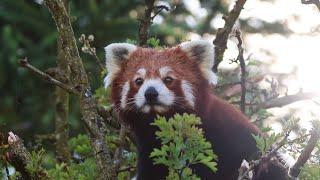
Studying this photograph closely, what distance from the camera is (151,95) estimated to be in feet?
15.7

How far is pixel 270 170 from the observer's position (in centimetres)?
492

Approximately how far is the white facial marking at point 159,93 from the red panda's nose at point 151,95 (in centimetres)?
2

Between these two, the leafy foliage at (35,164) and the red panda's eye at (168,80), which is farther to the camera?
the red panda's eye at (168,80)

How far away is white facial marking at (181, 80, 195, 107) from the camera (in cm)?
497

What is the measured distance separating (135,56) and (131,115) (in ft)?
1.38

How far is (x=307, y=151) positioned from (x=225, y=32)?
218cm

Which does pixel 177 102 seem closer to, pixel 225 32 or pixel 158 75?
pixel 158 75

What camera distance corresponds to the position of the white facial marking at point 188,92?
196 inches

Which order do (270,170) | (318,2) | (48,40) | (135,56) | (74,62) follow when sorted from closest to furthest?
(318,2) → (74,62) → (270,170) → (135,56) → (48,40)

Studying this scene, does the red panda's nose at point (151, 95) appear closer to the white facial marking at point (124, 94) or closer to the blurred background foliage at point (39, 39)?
the white facial marking at point (124, 94)

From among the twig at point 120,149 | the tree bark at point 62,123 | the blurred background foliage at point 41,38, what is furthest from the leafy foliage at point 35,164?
the blurred background foliage at point 41,38

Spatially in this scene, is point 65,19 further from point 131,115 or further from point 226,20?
point 226,20

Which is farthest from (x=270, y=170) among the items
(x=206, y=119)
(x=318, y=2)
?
(x=318, y=2)

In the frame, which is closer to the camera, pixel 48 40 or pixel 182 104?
pixel 182 104
